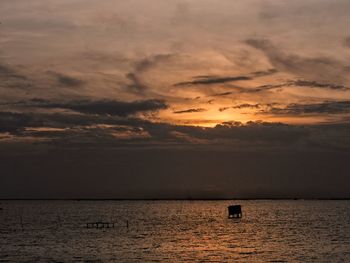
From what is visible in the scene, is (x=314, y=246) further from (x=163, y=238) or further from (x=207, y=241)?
(x=163, y=238)

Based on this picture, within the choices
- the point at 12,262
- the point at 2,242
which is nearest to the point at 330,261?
the point at 12,262

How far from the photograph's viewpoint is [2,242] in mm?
97938

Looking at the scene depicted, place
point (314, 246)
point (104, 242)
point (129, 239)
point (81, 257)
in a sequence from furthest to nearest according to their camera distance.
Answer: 1. point (129, 239)
2. point (104, 242)
3. point (314, 246)
4. point (81, 257)

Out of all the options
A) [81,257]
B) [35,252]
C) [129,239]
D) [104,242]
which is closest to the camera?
[81,257]

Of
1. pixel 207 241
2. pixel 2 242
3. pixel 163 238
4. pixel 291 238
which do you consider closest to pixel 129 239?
pixel 163 238

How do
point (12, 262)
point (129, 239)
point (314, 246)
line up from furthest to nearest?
point (129, 239), point (314, 246), point (12, 262)

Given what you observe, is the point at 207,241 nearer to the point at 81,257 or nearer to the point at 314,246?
the point at 314,246

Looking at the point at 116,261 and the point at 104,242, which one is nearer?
the point at 116,261

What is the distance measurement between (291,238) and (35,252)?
46.4 metres

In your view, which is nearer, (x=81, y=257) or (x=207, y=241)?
(x=81, y=257)

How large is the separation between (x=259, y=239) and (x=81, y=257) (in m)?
38.0

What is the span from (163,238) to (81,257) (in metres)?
31.2

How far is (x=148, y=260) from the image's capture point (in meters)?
70.8

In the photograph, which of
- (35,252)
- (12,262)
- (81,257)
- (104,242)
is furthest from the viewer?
(104,242)
